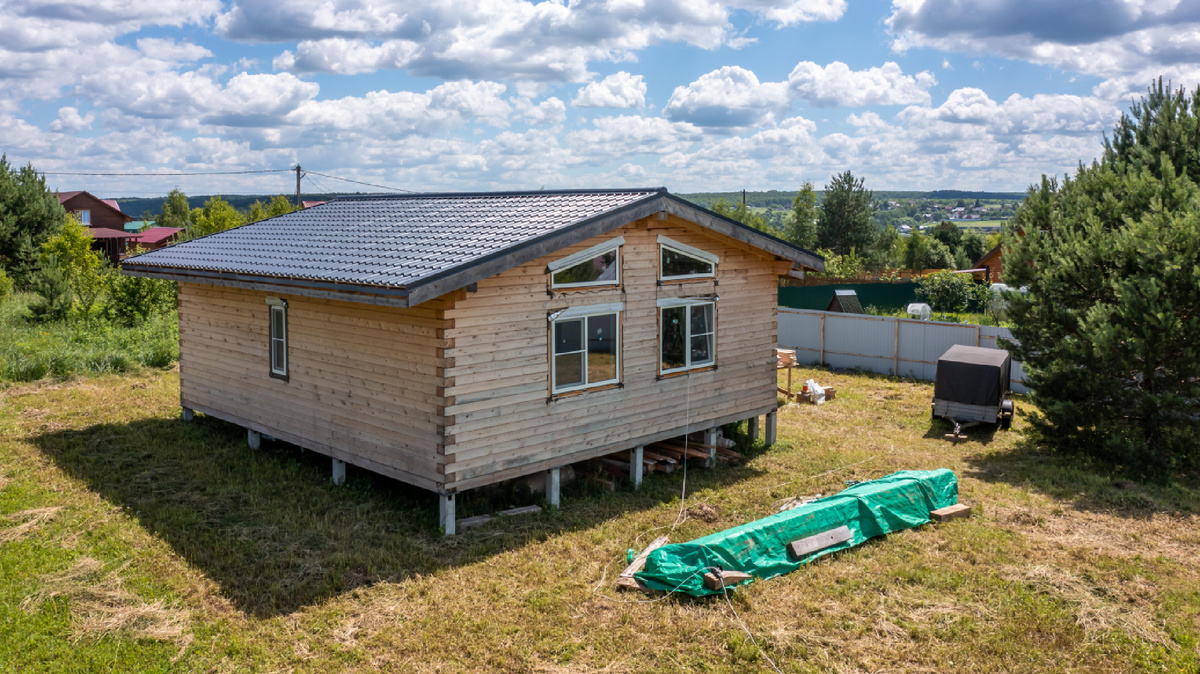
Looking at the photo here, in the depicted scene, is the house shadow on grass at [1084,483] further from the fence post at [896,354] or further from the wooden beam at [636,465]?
the fence post at [896,354]

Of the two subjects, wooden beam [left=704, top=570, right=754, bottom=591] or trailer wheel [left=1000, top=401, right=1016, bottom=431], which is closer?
wooden beam [left=704, top=570, right=754, bottom=591]

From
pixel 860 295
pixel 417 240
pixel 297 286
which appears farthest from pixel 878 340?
pixel 297 286

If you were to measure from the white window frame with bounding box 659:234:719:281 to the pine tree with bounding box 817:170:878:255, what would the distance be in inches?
1592

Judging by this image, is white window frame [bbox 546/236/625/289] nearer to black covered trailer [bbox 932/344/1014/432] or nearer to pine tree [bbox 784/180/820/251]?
black covered trailer [bbox 932/344/1014/432]

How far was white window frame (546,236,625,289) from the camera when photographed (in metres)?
11.0

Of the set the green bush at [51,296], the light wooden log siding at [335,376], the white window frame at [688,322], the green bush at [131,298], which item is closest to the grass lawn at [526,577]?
the light wooden log siding at [335,376]

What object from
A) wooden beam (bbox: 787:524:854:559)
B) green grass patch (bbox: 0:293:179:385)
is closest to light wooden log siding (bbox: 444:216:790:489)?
wooden beam (bbox: 787:524:854:559)

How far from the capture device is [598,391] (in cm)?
1165

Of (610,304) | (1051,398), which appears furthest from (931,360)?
(610,304)

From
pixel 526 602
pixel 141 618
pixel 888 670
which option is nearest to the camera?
pixel 888 670

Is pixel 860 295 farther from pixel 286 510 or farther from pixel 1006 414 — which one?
pixel 286 510

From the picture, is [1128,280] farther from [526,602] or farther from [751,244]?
[526,602]

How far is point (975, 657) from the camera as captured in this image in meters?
7.44

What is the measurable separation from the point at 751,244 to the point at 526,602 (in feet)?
23.8
